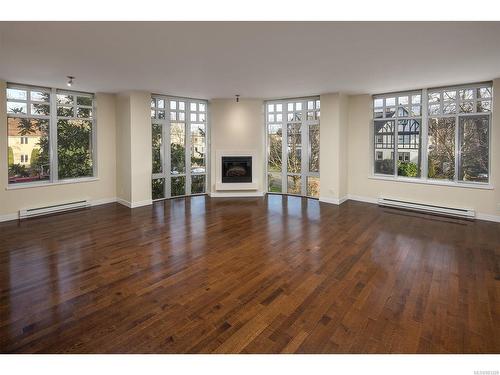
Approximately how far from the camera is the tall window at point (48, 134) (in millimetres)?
6262

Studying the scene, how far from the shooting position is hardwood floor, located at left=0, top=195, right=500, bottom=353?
2361 mm

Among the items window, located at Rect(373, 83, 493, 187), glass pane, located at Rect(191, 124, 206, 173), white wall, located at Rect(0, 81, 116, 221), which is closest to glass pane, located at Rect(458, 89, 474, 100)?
window, located at Rect(373, 83, 493, 187)

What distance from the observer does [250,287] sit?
326 centimetres

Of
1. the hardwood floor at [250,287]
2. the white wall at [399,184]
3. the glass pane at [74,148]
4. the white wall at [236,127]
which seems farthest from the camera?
the white wall at [236,127]

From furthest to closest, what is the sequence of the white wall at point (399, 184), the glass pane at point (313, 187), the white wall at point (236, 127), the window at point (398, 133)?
the white wall at point (236, 127) < the glass pane at point (313, 187) < the window at point (398, 133) < the white wall at point (399, 184)

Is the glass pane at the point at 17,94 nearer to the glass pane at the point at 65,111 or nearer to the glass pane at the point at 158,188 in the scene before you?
the glass pane at the point at 65,111

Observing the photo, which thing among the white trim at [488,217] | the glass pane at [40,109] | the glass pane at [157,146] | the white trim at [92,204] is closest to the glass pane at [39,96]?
the glass pane at [40,109]

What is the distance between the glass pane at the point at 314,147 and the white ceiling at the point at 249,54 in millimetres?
1810

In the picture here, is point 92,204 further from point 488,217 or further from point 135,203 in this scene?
point 488,217

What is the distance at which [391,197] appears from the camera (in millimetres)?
7398

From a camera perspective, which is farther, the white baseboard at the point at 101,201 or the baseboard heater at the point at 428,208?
the white baseboard at the point at 101,201
